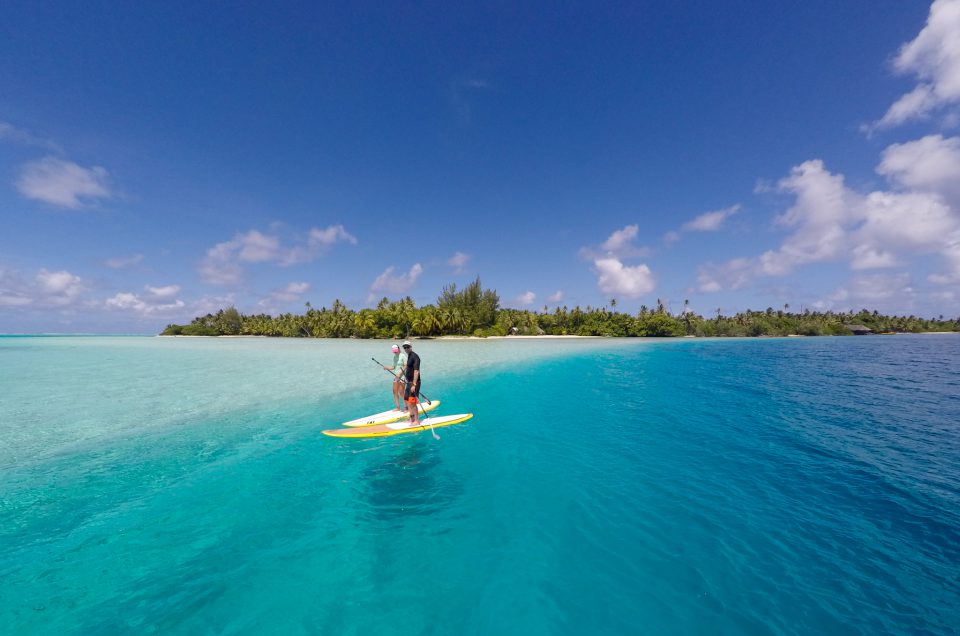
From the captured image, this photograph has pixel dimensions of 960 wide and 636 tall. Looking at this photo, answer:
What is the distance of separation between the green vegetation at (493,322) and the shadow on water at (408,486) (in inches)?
3466

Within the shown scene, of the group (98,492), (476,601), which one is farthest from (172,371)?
(476,601)

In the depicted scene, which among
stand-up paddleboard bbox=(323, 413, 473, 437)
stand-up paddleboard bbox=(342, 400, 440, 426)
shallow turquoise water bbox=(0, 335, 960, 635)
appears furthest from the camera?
stand-up paddleboard bbox=(342, 400, 440, 426)

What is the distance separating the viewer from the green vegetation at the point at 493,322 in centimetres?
10369

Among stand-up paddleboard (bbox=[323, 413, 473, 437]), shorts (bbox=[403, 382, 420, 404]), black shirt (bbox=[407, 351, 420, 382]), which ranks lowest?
stand-up paddleboard (bbox=[323, 413, 473, 437])

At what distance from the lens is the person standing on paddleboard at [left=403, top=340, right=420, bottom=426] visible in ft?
45.0

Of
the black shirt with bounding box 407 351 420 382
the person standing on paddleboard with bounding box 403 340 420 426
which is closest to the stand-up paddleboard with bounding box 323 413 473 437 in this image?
the person standing on paddleboard with bounding box 403 340 420 426

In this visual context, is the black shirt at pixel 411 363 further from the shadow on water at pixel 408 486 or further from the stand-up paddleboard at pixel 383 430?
the shadow on water at pixel 408 486

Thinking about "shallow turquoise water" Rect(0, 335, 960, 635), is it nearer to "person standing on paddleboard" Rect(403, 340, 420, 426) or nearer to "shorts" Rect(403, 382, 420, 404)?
"person standing on paddleboard" Rect(403, 340, 420, 426)

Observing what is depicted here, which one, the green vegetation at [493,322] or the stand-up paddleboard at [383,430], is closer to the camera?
the stand-up paddleboard at [383,430]

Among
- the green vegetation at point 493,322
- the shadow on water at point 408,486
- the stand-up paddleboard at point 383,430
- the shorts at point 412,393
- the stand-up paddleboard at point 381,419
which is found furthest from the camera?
the green vegetation at point 493,322

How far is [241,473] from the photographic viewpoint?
10.3m

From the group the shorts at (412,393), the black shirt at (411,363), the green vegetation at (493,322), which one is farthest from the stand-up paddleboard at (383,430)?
the green vegetation at (493,322)

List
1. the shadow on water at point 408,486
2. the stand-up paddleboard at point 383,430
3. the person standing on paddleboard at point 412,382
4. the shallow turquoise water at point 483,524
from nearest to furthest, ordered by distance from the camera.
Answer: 1. the shallow turquoise water at point 483,524
2. the shadow on water at point 408,486
3. the stand-up paddleboard at point 383,430
4. the person standing on paddleboard at point 412,382

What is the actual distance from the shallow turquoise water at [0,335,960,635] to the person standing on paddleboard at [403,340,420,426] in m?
1.06
